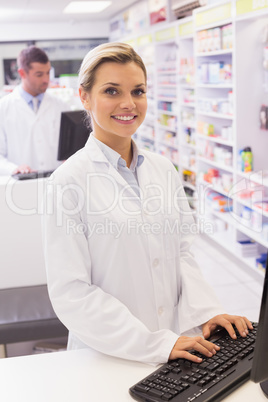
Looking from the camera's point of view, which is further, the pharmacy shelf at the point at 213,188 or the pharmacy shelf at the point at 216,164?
the pharmacy shelf at the point at 213,188

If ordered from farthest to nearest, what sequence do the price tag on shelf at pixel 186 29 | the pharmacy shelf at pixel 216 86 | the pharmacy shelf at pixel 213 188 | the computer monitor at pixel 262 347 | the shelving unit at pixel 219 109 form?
the price tag on shelf at pixel 186 29 < the pharmacy shelf at pixel 213 188 < the pharmacy shelf at pixel 216 86 < the shelving unit at pixel 219 109 < the computer monitor at pixel 262 347

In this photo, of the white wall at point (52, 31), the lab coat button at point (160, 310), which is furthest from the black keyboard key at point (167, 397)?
the white wall at point (52, 31)

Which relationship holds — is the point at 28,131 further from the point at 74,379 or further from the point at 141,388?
the point at 141,388

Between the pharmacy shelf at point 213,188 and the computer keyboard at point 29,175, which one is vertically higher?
the computer keyboard at point 29,175

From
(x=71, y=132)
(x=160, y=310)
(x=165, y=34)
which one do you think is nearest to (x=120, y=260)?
(x=160, y=310)

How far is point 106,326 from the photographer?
5.10 feet

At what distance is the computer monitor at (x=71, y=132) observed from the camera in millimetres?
3699

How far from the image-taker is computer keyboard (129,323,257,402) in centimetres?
129

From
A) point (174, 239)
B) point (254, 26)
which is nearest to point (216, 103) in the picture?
point (254, 26)

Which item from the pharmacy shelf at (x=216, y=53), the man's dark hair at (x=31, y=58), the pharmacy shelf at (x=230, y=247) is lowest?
the pharmacy shelf at (x=230, y=247)

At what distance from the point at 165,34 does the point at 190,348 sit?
6.76 meters

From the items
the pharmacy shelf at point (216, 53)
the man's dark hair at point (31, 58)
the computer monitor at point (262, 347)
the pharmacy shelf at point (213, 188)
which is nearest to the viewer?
the computer monitor at point (262, 347)

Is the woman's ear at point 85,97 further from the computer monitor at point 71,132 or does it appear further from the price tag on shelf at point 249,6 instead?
the price tag on shelf at point 249,6

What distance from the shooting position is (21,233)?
3.28m
